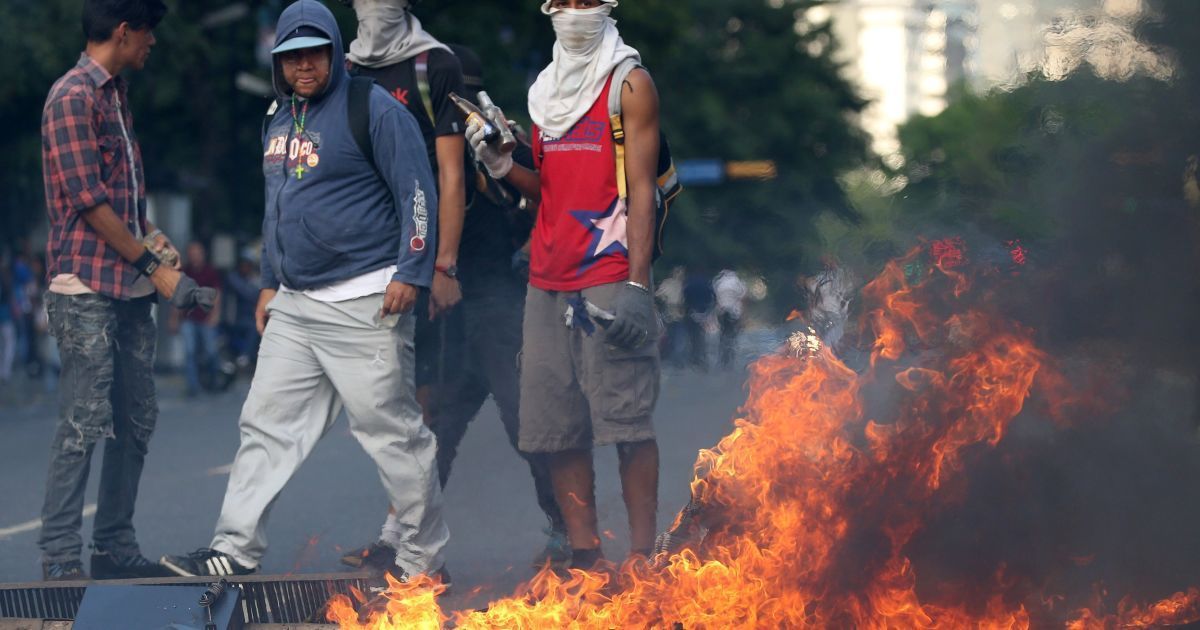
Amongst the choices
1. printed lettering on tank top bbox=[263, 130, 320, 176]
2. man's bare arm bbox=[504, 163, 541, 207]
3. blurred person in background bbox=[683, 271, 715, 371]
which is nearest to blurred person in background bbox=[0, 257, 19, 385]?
blurred person in background bbox=[683, 271, 715, 371]

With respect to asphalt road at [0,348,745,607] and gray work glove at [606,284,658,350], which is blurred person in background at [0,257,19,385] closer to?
asphalt road at [0,348,745,607]

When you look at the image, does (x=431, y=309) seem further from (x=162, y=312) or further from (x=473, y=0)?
(x=473, y=0)

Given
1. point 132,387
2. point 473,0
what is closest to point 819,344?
point 132,387

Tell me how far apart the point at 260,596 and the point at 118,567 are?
135 cm

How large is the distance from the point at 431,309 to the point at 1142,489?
94.7 inches

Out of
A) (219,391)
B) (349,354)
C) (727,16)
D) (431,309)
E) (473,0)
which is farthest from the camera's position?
(727,16)

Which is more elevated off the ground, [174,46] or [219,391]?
[174,46]

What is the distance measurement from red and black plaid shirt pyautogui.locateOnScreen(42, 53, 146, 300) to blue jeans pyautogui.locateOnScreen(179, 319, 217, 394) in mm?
13333

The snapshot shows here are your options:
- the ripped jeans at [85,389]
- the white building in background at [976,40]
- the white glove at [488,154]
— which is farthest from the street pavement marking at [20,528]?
the white building in background at [976,40]

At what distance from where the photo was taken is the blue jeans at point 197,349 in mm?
18562

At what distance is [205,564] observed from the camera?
4859mm

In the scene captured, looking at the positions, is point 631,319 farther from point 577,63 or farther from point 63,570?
point 63,570

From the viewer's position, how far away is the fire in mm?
4133

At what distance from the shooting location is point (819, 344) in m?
4.77
